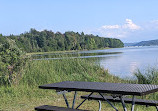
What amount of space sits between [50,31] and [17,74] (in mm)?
62733

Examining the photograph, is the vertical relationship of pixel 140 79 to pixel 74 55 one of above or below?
below

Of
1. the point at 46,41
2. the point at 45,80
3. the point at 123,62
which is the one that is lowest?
the point at 123,62

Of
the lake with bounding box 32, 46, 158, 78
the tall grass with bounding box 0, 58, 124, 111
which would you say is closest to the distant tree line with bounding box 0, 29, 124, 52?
the lake with bounding box 32, 46, 158, 78

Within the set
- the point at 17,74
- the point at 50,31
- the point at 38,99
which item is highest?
the point at 50,31

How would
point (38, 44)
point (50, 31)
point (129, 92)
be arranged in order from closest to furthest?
point (129, 92), point (38, 44), point (50, 31)

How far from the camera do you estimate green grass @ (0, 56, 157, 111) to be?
503cm

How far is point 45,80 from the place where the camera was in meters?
6.96

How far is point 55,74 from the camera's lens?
7219mm

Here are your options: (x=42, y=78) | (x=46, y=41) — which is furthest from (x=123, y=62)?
(x=46, y=41)

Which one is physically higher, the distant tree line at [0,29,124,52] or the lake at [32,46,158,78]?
the distant tree line at [0,29,124,52]

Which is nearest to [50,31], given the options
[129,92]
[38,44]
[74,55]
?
[38,44]

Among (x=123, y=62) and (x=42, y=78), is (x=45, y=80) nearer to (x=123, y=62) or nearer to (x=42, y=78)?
(x=42, y=78)

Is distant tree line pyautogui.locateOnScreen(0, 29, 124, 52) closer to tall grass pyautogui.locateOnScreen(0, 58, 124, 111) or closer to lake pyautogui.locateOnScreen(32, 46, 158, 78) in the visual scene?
lake pyautogui.locateOnScreen(32, 46, 158, 78)

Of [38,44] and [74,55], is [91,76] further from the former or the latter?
[38,44]
